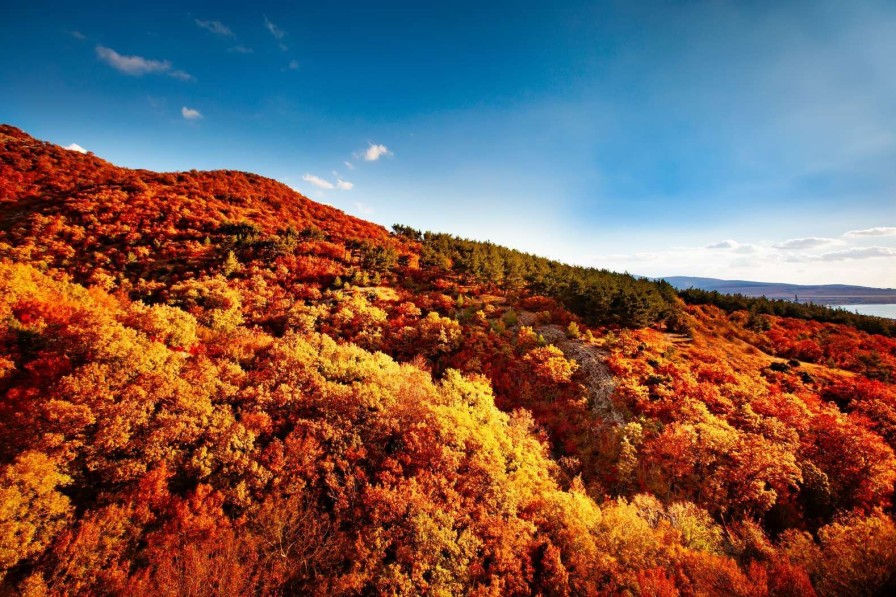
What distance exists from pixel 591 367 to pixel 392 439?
18.7m

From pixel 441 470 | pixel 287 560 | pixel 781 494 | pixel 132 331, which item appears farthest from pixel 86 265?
pixel 781 494

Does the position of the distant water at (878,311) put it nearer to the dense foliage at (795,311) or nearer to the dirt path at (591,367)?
the dense foliage at (795,311)

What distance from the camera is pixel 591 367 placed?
2919cm

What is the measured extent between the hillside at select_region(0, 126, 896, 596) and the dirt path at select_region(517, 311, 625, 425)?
277 mm

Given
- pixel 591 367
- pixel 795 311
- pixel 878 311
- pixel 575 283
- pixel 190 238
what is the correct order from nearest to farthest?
1. pixel 591 367
2. pixel 190 238
3. pixel 575 283
4. pixel 795 311
5. pixel 878 311

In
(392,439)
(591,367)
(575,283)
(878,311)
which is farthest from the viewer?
(878,311)

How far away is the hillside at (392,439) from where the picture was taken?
13.6m

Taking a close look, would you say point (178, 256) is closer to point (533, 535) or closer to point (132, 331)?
point (132, 331)

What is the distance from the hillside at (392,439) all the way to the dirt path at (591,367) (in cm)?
28

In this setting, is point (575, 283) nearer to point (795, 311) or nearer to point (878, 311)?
point (795, 311)

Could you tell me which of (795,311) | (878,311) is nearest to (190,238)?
(795,311)

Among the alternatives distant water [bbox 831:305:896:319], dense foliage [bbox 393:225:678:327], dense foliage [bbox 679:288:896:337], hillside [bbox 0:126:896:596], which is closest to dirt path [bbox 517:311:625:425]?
hillside [bbox 0:126:896:596]

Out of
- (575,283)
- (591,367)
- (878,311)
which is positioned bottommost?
(591,367)

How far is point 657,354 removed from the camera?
3084 cm
